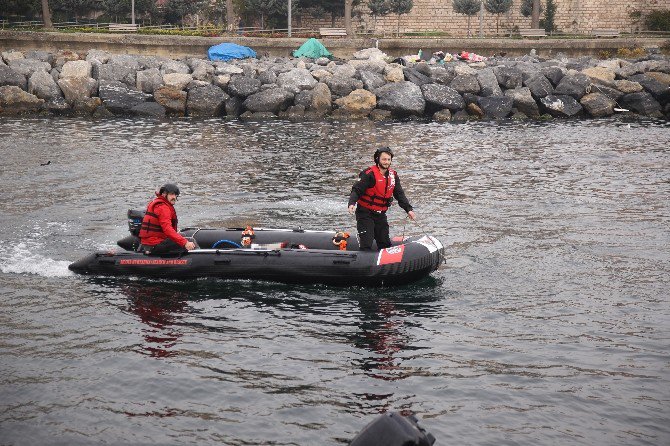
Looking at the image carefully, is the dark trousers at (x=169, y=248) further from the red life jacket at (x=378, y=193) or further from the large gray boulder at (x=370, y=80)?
the large gray boulder at (x=370, y=80)

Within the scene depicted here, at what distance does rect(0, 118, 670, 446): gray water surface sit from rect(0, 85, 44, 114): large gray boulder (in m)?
14.6

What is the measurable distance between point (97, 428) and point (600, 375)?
6.32m

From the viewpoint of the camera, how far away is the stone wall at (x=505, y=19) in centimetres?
6366

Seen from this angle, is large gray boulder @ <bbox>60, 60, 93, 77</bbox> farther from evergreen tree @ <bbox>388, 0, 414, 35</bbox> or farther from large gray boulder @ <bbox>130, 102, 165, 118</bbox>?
evergreen tree @ <bbox>388, 0, 414, 35</bbox>

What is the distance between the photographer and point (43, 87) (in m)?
39.2

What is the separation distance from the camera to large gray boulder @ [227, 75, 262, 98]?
129ft

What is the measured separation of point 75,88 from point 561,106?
21.3 metres

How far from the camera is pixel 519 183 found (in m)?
24.9

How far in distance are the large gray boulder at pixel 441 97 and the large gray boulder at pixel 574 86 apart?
453 cm

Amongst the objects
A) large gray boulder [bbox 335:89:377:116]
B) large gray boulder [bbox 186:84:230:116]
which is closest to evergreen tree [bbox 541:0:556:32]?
large gray boulder [bbox 335:89:377:116]

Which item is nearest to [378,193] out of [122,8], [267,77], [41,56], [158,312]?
[158,312]

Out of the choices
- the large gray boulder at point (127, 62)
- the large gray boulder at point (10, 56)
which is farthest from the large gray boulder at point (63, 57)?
the large gray boulder at point (127, 62)

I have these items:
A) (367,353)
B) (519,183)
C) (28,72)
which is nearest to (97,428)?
(367,353)

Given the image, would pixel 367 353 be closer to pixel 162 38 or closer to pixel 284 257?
pixel 284 257
